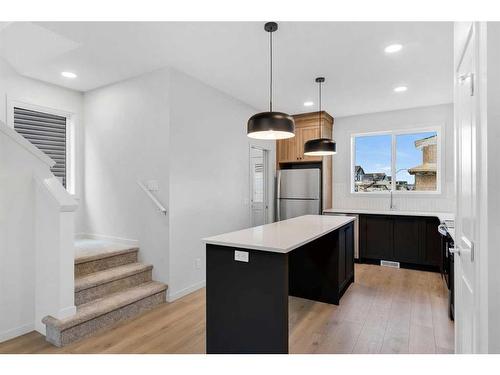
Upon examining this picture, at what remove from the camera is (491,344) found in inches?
43.9

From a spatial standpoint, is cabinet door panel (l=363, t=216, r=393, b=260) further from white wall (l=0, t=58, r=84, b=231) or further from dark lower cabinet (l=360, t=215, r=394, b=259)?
white wall (l=0, t=58, r=84, b=231)

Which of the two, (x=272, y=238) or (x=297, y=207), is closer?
(x=272, y=238)

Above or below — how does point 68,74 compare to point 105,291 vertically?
above

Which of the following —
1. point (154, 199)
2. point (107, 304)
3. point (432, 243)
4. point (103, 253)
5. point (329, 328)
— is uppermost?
point (154, 199)

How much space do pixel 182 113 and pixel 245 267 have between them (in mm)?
2242

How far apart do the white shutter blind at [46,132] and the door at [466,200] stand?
14.3 feet

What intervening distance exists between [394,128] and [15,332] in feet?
19.6

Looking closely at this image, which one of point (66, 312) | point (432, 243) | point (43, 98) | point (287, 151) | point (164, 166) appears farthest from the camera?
point (287, 151)

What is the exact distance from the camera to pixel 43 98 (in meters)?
3.84

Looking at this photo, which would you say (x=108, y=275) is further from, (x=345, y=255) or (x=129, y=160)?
(x=345, y=255)

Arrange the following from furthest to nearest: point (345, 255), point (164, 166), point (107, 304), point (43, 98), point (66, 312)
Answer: point (43, 98) → point (345, 255) → point (164, 166) → point (107, 304) → point (66, 312)

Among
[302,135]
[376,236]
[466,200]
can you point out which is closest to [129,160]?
[302,135]

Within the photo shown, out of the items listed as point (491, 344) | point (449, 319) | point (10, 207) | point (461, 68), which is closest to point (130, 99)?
point (10, 207)

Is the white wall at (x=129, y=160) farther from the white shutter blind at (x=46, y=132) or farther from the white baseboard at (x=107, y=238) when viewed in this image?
the white shutter blind at (x=46, y=132)
